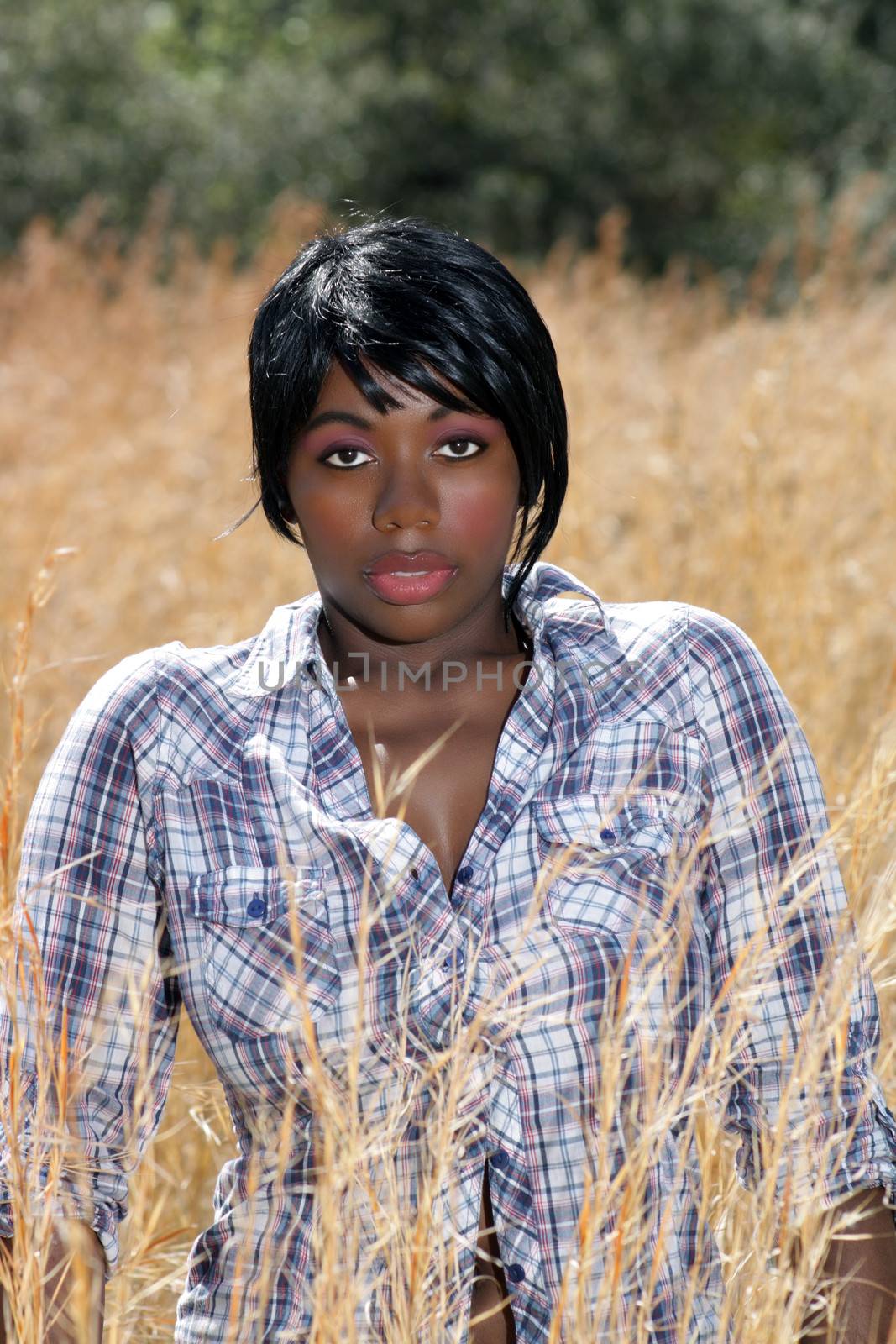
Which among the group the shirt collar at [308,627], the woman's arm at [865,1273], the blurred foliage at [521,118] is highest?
the blurred foliage at [521,118]

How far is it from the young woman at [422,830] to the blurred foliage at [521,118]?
11190mm

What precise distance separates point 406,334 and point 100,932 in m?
0.59

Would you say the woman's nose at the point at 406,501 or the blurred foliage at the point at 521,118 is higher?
the blurred foliage at the point at 521,118

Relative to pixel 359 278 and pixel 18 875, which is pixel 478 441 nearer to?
pixel 359 278

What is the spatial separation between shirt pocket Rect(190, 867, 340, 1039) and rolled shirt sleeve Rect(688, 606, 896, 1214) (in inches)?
13.5

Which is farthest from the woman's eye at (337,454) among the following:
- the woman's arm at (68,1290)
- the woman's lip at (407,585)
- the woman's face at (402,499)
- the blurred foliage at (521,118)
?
the blurred foliage at (521,118)

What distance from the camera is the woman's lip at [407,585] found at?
130cm

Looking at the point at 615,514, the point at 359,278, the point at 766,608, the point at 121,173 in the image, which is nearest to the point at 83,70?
the point at 121,173

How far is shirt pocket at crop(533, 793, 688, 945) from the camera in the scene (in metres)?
1.22

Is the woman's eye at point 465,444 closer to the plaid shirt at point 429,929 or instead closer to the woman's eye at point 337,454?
the woman's eye at point 337,454

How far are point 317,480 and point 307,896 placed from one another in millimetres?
385

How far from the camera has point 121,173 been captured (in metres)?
12.0

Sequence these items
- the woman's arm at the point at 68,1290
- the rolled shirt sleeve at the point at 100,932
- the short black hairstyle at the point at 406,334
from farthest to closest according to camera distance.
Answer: the short black hairstyle at the point at 406,334 < the rolled shirt sleeve at the point at 100,932 < the woman's arm at the point at 68,1290

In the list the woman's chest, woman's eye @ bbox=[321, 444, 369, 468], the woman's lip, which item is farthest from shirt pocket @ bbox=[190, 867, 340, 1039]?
woman's eye @ bbox=[321, 444, 369, 468]
